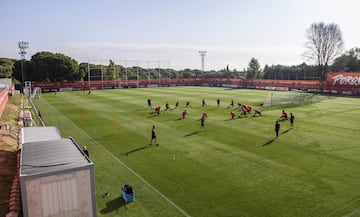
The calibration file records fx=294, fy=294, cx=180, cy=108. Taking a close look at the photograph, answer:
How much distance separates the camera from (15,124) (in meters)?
31.2

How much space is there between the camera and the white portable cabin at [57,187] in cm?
1068

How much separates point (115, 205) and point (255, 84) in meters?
72.8

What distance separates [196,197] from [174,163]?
4.92m

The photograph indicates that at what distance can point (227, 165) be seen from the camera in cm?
1842

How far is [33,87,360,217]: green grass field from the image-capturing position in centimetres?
1334

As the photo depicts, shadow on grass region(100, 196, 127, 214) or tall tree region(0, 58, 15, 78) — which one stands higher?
tall tree region(0, 58, 15, 78)

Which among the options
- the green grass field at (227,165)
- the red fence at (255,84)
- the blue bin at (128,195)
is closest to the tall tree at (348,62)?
the red fence at (255,84)

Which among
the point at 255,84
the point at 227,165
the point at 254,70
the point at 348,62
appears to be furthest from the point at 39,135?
the point at 254,70

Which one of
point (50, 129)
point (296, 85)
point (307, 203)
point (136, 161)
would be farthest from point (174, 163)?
point (296, 85)

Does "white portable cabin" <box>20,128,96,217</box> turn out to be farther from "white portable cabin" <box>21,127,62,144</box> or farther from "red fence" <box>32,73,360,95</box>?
"red fence" <box>32,73,360,95</box>

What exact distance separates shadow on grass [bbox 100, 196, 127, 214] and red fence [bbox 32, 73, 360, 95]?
57856 mm

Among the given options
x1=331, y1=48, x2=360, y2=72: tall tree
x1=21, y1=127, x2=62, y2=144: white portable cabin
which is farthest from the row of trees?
x1=21, y1=127, x2=62, y2=144: white portable cabin

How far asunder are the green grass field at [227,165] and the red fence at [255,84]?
31013 millimetres

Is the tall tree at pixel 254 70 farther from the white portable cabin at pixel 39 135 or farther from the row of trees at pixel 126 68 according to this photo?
the white portable cabin at pixel 39 135
